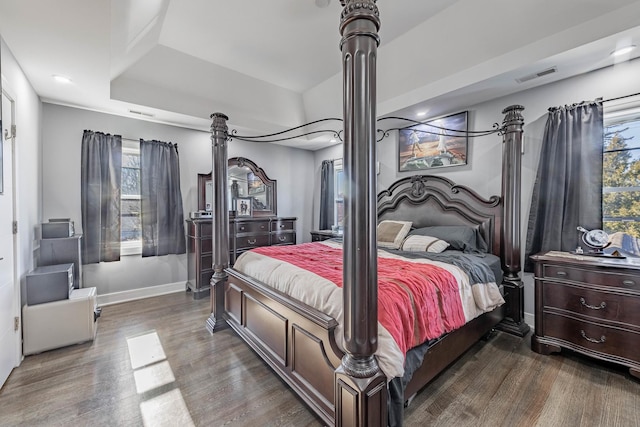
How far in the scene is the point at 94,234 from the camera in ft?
11.6

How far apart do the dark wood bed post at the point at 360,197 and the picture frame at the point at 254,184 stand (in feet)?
12.9

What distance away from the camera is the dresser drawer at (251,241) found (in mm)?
4434

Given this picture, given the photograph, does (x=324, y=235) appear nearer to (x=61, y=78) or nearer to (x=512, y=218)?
(x=512, y=218)

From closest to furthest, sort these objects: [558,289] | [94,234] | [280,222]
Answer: [558,289] < [94,234] < [280,222]

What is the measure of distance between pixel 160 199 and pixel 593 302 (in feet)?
16.4

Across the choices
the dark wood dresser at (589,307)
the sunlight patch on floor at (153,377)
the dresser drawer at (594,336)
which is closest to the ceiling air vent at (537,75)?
the dark wood dresser at (589,307)

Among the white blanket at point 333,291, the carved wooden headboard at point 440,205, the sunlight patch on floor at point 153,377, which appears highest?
the carved wooden headboard at point 440,205

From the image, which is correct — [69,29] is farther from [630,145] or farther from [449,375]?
[630,145]

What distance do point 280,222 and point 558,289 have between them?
383cm

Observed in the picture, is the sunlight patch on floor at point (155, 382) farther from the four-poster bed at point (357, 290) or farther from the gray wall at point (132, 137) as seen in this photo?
the gray wall at point (132, 137)

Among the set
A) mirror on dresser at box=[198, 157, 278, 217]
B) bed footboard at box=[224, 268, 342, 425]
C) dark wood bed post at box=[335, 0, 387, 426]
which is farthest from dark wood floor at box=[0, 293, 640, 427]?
mirror on dresser at box=[198, 157, 278, 217]

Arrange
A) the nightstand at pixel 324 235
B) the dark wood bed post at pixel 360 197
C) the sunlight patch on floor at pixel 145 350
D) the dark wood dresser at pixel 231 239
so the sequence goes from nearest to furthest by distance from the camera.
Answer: the dark wood bed post at pixel 360 197
the sunlight patch on floor at pixel 145 350
the dark wood dresser at pixel 231 239
the nightstand at pixel 324 235

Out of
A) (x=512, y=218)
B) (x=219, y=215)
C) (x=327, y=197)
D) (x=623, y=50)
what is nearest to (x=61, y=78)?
(x=219, y=215)

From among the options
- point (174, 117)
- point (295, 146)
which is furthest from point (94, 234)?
point (295, 146)
